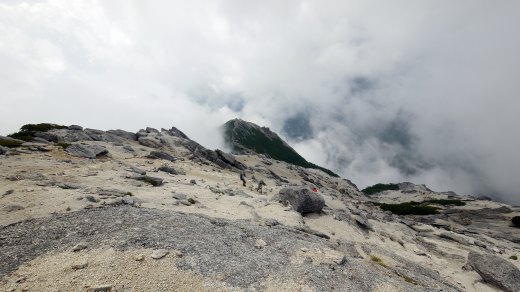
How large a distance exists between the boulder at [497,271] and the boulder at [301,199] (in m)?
15.5

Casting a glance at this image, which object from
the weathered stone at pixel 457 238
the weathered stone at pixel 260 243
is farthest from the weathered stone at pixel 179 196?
the weathered stone at pixel 457 238

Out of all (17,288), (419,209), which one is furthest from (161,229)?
(419,209)

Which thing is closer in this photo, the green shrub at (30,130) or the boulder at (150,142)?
the green shrub at (30,130)

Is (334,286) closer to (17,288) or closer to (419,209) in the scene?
(17,288)

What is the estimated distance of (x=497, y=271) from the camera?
2533 cm

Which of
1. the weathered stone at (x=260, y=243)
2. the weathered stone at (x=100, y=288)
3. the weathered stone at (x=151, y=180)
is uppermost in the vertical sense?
the weathered stone at (x=151, y=180)

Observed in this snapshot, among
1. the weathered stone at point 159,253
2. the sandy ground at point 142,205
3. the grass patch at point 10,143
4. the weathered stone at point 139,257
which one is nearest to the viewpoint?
the sandy ground at point 142,205

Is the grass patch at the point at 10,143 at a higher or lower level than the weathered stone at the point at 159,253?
higher

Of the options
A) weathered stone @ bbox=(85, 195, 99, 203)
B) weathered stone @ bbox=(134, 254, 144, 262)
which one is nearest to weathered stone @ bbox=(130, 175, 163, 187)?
weathered stone @ bbox=(85, 195, 99, 203)

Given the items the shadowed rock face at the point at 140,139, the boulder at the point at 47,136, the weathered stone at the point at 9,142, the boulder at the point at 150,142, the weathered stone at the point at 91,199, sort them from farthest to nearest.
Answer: the boulder at the point at 150,142, the shadowed rock face at the point at 140,139, the boulder at the point at 47,136, the weathered stone at the point at 9,142, the weathered stone at the point at 91,199

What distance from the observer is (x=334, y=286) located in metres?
15.1

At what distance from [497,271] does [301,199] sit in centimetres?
1830

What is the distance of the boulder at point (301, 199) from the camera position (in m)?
31.7

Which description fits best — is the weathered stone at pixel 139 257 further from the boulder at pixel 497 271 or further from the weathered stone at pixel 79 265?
the boulder at pixel 497 271
